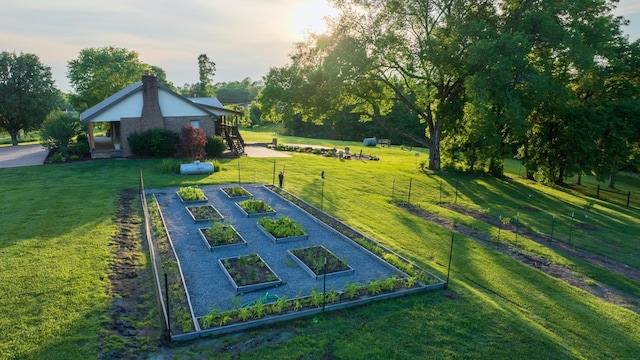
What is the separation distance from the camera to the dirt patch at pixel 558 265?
11133 mm

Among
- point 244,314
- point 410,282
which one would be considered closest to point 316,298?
point 244,314

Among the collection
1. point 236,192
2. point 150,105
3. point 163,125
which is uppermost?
point 150,105

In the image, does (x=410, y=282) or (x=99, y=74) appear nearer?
(x=410, y=282)

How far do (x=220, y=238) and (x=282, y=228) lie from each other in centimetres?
202

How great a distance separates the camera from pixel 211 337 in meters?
7.36

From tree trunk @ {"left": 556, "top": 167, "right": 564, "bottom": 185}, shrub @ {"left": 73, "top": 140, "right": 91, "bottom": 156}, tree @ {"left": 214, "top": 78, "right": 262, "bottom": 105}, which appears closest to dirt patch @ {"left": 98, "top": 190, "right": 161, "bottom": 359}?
shrub @ {"left": 73, "top": 140, "right": 91, "bottom": 156}

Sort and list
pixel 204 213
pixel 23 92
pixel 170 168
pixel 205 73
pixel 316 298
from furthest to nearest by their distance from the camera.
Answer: pixel 205 73, pixel 23 92, pixel 170 168, pixel 204 213, pixel 316 298

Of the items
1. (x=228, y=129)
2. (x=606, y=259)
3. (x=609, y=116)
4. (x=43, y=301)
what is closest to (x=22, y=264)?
(x=43, y=301)

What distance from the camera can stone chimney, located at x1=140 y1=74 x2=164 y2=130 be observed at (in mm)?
26625

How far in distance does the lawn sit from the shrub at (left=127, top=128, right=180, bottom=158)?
5240mm

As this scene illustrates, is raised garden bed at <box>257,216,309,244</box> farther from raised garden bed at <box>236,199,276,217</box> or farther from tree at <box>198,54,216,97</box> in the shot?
tree at <box>198,54,216,97</box>

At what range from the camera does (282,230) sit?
42.3 ft

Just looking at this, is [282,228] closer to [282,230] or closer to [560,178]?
[282,230]

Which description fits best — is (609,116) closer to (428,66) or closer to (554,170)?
(554,170)
